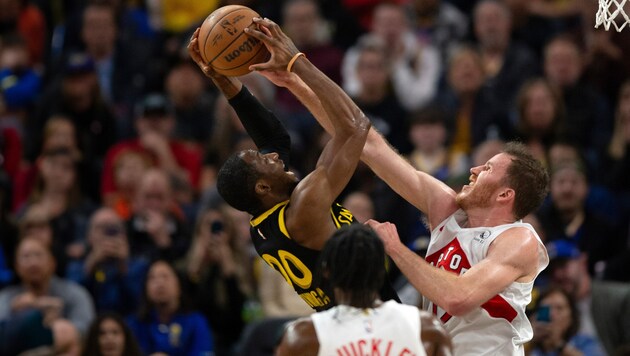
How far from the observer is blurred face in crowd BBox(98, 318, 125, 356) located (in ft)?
31.7

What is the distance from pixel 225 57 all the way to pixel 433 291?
70.5 inches

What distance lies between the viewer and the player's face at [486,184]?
273 inches

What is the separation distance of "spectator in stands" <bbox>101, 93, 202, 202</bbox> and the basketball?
5.49 meters

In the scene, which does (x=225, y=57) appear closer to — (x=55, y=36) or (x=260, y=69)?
→ (x=260, y=69)

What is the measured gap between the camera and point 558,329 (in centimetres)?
970

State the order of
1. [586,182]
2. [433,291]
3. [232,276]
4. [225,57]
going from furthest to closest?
[586,182]
[232,276]
[225,57]
[433,291]

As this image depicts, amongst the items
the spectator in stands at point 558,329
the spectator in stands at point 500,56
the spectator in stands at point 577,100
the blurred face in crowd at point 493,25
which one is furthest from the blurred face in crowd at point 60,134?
the spectator in stands at point 558,329

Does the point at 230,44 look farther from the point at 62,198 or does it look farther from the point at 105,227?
the point at 62,198

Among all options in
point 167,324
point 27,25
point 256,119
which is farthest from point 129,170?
point 256,119

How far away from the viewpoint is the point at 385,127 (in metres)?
12.8

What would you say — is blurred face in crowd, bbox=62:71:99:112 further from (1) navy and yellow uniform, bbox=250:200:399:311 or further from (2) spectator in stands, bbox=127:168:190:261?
(1) navy and yellow uniform, bbox=250:200:399:311

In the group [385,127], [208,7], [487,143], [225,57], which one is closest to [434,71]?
[385,127]

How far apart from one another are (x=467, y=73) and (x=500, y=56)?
0.84 meters

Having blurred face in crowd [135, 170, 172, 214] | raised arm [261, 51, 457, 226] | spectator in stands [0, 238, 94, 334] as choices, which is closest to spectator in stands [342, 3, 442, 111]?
blurred face in crowd [135, 170, 172, 214]
